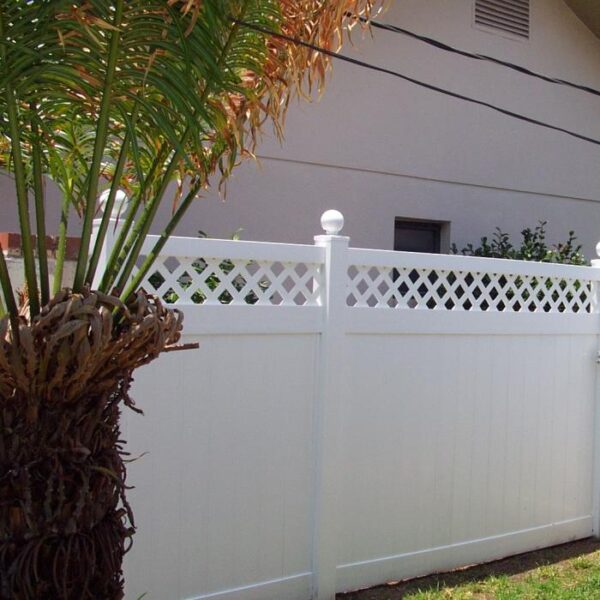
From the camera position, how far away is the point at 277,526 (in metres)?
5.21

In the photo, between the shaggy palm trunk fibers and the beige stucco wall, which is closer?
the shaggy palm trunk fibers

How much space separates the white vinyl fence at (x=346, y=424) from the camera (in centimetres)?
481

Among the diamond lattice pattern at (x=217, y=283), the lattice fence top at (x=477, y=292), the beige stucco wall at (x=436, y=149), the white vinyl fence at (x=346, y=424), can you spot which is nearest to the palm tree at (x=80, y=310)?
the diamond lattice pattern at (x=217, y=283)

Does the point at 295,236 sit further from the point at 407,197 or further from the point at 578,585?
the point at 578,585

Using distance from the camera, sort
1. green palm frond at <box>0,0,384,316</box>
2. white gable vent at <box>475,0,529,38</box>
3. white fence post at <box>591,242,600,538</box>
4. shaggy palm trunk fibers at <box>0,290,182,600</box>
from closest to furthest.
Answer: shaggy palm trunk fibers at <box>0,290,182,600</box> → green palm frond at <box>0,0,384,316</box> → white fence post at <box>591,242,600,538</box> → white gable vent at <box>475,0,529,38</box>

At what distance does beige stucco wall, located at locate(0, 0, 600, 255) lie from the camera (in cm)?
819

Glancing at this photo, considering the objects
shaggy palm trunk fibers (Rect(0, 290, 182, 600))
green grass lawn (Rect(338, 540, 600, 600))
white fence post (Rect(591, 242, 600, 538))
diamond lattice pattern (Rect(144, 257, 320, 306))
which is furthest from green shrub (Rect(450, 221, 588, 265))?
shaggy palm trunk fibers (Rect(0, 290, 182, 600))

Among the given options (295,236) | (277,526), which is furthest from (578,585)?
(295,236)

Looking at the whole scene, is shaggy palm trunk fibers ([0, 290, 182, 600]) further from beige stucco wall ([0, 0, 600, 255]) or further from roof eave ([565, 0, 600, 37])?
roof eave ([565, 0, 600, 37])

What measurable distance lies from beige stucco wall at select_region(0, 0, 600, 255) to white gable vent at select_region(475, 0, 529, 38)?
13cm

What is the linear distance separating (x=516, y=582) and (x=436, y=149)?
4771 millimetres

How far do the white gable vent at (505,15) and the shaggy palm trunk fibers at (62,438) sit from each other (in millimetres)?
7517

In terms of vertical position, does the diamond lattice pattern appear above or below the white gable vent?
below

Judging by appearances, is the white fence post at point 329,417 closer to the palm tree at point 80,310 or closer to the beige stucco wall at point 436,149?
the palm tree at point 80,310
